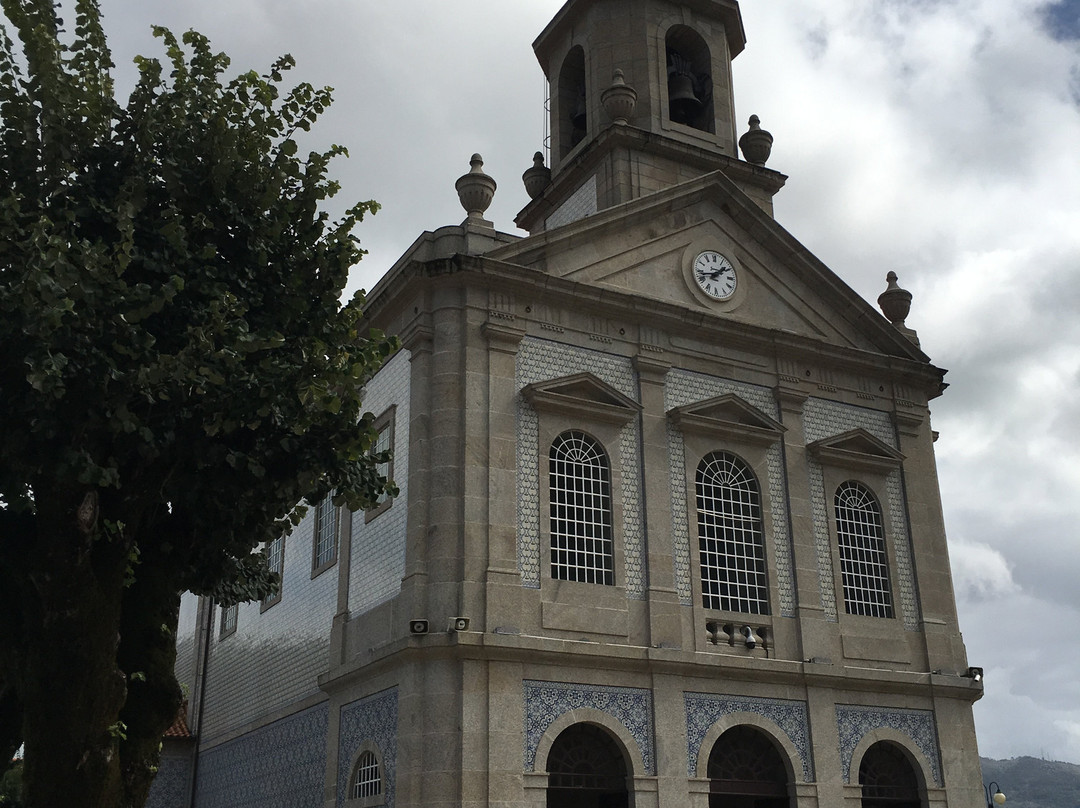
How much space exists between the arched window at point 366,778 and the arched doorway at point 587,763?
256 centimetres

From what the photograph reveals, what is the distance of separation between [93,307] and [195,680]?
61.9 ft

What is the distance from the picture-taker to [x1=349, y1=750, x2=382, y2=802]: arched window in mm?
17359

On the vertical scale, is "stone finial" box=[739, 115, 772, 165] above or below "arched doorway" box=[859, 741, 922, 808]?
above

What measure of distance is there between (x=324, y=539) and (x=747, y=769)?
8.57 m

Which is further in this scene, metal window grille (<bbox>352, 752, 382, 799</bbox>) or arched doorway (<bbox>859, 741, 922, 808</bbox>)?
arched doorway (<bbox>859, 741, 922, 808</bbox>)

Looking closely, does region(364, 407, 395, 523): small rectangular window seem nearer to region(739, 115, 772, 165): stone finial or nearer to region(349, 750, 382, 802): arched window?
region(349, 750, 382, 802): arched window

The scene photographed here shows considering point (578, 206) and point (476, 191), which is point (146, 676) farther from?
point (578, 206)

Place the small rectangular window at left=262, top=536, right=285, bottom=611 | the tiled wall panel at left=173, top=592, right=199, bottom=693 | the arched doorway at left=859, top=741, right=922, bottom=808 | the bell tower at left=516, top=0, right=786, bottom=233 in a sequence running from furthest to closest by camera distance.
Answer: the tiled wall panel at left=173, top=592, right=199, bottom=693
the bell tower at left=516, top=0, right=786, bottom=233
the small rectangular window at left=262, top=536, right=285, bottom=611
the arched doorway at left=859, top=741, right=922, bottom=808

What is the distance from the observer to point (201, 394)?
37.3 feet

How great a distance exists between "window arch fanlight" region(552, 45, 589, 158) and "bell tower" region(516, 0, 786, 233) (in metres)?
0.02

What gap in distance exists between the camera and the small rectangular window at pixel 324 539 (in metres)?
21.2

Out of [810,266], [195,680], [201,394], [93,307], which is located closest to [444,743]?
[201,394]

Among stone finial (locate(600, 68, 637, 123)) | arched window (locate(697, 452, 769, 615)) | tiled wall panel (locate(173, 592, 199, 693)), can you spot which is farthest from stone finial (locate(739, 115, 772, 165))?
tiled wall panel (locate(173, 592, 199, 693))

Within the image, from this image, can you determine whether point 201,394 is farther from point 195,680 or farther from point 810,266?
point 195,680
